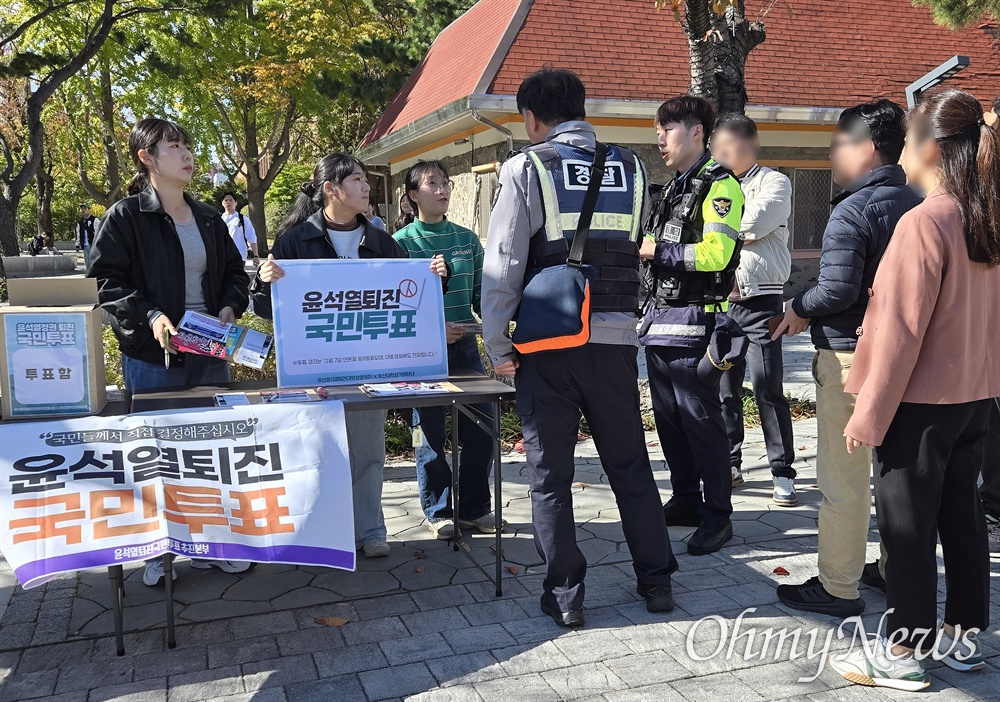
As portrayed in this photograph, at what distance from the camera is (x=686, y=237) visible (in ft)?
13.3

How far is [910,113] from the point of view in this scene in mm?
2898

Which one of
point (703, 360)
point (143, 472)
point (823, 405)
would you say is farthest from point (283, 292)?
point (823, 405)

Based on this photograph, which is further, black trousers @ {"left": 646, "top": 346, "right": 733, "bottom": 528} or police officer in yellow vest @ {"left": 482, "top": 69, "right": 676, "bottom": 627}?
black trousers @ {"left": 646, "top": 346, "right": 733, "bottom": 528}

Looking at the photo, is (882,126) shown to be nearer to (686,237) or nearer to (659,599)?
(686,237)

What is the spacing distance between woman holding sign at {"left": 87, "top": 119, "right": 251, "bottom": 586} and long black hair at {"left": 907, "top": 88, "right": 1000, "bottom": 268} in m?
3.12

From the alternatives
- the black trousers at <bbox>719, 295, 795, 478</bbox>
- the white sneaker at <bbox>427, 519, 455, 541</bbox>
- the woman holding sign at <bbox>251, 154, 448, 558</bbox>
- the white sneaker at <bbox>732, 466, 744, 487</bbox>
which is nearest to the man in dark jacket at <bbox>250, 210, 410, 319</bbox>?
the woman holding sign at <bbox>251, 154, 448, 558</bbox>

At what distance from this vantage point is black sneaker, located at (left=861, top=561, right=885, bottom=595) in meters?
3.82

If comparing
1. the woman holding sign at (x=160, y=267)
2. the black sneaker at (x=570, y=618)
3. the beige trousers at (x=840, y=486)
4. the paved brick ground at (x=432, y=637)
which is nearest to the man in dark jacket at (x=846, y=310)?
the beige trousers at (x=840, y=486)

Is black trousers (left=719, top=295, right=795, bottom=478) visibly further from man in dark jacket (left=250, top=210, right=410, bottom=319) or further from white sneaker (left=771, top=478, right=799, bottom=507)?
man in dark jacket (left=250, top=210, right=410, bottom=319)

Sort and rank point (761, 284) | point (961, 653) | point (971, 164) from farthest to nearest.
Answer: point (761, 284) < point (961, 653) < point (971, 164)

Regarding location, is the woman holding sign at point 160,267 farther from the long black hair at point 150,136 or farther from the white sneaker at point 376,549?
the white sneaker at point 376,549

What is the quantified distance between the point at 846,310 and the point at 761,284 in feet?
4.59

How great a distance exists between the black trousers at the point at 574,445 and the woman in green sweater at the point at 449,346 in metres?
1.07

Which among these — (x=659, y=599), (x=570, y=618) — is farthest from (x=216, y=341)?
(x=659, y=599)
